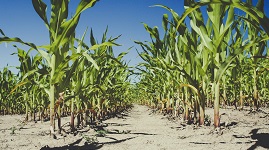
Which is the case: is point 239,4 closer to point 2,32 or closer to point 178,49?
point 2,32

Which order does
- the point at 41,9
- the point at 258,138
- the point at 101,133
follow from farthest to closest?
the point at 101,133 < the point at 41,9 < the point at 258,138

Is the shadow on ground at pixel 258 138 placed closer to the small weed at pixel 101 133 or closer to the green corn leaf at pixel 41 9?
the small weed at pixel 101 133

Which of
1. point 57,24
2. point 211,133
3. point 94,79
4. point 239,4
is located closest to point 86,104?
point 94,79

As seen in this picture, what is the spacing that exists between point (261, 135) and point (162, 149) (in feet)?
2.74

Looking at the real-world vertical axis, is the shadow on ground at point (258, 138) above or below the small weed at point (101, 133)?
above

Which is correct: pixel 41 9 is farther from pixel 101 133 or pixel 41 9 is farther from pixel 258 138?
pixel 258 138

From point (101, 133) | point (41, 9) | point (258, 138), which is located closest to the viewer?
point (258, 138)

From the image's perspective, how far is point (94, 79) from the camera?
3.70 metres

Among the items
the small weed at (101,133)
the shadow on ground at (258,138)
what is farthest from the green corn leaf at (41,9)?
the shadow on ground at (258,138)

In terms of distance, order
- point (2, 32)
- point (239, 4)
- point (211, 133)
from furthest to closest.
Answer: point (211, 133) → point (2, 32) → point (239, 4)

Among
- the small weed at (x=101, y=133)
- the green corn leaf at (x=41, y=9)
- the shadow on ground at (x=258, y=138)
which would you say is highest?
the green corn leaf at (x=41, y=9)

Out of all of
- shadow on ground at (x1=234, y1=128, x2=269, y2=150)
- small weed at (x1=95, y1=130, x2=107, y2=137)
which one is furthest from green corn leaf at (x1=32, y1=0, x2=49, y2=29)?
shadow on ground at (x1=234, y1=128, x2=269, y2=150)

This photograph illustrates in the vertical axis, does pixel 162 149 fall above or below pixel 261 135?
below

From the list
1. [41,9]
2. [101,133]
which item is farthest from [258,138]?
[41,9]
